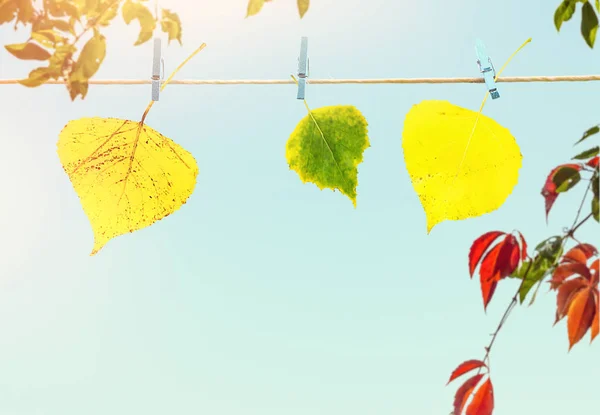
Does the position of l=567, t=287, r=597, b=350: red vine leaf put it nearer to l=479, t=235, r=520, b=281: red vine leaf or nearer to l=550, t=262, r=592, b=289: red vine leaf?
l=550, t=262, r=592, b=289: red vine leaf

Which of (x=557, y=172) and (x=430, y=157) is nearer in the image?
(x=557, y=172)

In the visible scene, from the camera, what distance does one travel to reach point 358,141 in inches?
47.5

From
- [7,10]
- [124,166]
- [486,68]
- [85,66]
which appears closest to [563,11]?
[486,68]

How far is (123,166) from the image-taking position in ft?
4.00

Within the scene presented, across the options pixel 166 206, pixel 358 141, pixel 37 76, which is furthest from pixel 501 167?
pixel 37 76

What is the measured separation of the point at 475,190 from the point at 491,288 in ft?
0.94

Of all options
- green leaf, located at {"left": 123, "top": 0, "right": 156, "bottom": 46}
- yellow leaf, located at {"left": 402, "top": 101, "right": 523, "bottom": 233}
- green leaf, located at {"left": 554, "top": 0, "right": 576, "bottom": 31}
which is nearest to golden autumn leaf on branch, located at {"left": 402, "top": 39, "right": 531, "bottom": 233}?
yellow leaf, located at {"left": 402, "top": 101, "right": 523, "bottom": 233}

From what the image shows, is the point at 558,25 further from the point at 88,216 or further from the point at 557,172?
the point at 88,216

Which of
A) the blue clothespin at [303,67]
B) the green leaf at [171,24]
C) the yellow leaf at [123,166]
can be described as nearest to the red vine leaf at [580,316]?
the green leaf at [171,24]

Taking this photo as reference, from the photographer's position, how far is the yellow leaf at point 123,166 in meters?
1.20

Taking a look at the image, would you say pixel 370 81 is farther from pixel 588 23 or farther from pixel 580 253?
pixel 580 253

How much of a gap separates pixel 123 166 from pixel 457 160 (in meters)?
0.65

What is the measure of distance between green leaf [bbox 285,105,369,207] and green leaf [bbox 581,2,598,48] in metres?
0.48

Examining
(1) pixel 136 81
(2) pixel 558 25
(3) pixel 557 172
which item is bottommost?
(3) pixel 557 172
